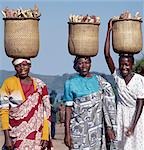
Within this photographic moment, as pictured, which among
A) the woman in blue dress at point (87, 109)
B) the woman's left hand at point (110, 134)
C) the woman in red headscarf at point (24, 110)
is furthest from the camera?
the woman's left hand at point (110, 134)

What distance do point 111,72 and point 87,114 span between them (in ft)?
2.98

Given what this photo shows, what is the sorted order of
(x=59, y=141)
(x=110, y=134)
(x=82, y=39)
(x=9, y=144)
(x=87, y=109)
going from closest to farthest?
(x=9, y=144) → (x=87, y=109) → (x=110, y=134) → (x=82, y=39) → (x=59, y=141)

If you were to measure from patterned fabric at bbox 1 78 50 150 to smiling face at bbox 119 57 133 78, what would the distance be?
1.11 metres

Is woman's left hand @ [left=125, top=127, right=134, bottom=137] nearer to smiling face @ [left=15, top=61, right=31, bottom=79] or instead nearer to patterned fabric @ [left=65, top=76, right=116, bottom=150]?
patterned fabric @ [left=65, top=76, right=116, bottom=150]

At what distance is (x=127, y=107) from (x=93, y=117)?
0.68m

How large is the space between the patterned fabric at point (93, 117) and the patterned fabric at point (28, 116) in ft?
1.27

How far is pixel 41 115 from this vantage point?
32.7 ft

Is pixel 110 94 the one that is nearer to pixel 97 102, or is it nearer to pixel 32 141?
pixel 97 102

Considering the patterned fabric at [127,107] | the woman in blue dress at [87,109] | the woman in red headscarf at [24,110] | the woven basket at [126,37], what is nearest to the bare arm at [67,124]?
the woman in blue dress at [87,109]

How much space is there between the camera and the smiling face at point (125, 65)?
10.3 metres

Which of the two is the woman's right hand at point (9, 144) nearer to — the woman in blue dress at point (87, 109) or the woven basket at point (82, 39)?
the woman in blue dress at point (87, 109)

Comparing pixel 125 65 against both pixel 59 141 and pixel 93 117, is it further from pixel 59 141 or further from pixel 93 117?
pixel 59 141

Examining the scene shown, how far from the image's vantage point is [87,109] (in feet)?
32.7

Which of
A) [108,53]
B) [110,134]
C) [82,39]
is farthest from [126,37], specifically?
[110,134]
